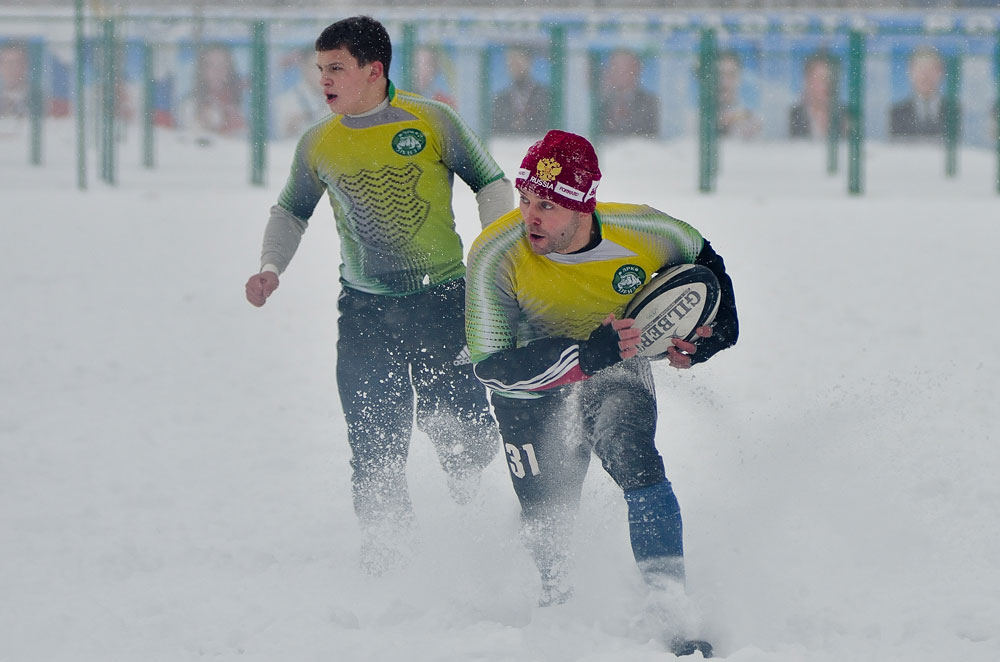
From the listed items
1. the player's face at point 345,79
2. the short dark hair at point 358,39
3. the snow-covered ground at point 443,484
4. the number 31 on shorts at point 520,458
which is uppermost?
the short dark hair at point 358,39

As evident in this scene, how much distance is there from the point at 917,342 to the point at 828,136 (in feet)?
33.1

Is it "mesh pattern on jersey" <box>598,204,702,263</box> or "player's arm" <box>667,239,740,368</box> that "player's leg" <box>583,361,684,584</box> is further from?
"mesh pattern on jersey" <box>598,204,702,263</box>

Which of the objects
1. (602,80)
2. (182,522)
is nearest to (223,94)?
(602,80)

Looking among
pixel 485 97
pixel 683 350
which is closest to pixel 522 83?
Result: pixel 485 97

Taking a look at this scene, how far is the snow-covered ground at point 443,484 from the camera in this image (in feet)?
12.4

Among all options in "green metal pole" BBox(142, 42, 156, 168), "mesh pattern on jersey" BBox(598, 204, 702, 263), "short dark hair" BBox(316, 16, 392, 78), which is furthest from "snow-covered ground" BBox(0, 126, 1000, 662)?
"green metal pole" BBox(142, 42, 156, 168)

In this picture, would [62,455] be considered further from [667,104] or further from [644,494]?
[667,104]

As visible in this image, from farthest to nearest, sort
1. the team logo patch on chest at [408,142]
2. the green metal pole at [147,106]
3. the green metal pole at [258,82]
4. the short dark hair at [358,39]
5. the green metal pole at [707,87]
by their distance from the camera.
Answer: the green metal pole at [147,106], the green metal pole at [258,82], the green metal pole at [707,87], the team logo patch on chest at [408,142], the short dark hair at [358,39]

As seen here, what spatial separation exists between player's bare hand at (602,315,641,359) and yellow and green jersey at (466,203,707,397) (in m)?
0.23

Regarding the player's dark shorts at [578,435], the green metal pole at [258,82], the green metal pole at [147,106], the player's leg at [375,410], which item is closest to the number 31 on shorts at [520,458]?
the player's dark shorts at [578,435]

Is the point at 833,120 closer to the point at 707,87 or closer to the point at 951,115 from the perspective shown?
the point at 951,115

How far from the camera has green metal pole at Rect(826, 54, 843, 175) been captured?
16031 millimetres

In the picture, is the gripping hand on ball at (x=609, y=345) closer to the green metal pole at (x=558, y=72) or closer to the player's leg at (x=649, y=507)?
the player's leg at (x=649, y=507)

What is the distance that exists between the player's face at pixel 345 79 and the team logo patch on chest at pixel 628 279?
1256 mm
